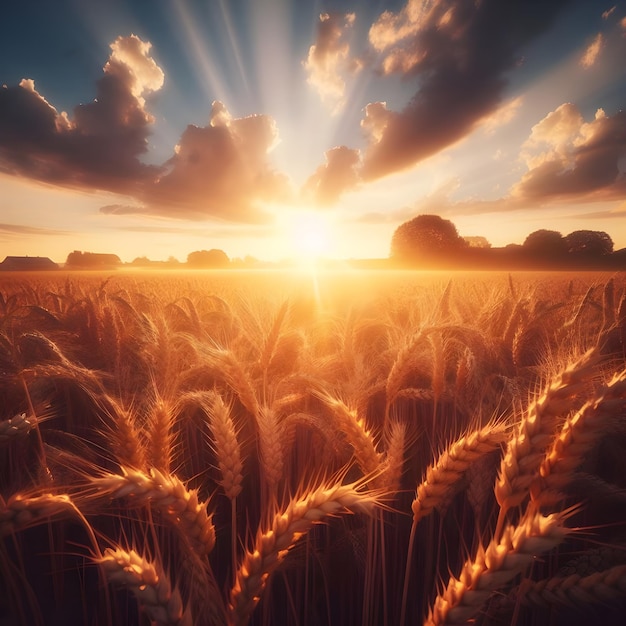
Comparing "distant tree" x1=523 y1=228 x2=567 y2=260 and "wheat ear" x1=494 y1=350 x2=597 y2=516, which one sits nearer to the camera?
"wheat ear" x1=494 y1=350 x2=597 y2=516

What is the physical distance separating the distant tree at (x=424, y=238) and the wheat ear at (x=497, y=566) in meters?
59.2

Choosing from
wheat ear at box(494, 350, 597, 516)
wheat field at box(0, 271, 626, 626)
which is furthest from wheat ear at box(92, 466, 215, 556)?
wheat ear at box(494, 350, 597, 516)

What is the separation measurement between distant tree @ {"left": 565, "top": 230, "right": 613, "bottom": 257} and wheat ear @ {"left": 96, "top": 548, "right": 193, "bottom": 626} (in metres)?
51.7

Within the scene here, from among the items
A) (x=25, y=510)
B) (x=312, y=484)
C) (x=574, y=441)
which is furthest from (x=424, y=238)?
(x=25, y=510)

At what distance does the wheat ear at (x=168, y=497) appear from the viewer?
0.83 meters

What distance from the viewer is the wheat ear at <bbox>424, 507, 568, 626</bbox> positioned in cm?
70

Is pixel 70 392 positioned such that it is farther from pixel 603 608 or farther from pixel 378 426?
pixel 603 608

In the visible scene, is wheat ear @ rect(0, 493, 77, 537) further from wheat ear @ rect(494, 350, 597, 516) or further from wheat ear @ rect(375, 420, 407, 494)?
wheat ear @ rect(494, 350, 597, 516)

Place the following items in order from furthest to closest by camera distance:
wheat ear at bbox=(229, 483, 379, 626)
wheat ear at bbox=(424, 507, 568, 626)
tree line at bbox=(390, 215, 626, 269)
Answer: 1. tree line at bbox=(390, 215, 626, 269)
2. wheat ear at bbox=(229, 483, 379, 626)
3. wheat ear at bbox=(424, 507, 568, 626)

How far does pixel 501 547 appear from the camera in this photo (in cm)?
75

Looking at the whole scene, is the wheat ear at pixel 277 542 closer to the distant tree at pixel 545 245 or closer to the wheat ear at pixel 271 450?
the wheat ear at pixel 271 450

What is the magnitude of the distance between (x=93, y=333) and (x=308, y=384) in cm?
216

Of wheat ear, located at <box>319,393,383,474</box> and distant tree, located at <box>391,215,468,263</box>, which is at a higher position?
distant tree, located at <box>391,215,468,263</box>

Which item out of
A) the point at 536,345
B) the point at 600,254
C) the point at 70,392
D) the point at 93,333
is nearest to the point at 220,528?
the point at 70,392
